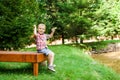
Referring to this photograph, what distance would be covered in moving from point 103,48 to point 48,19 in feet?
14.7

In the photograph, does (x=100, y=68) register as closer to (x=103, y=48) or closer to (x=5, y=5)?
(x=5, y=5)

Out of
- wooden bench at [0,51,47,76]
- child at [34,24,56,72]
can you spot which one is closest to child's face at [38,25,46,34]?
child at [34,24,56,72]

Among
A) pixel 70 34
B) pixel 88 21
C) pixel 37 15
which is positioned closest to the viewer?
pixel 37 15

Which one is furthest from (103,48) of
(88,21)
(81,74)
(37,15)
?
(81,74)

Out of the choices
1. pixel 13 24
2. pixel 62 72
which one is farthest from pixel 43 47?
pixel 13 24

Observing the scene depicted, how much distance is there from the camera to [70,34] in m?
22.0

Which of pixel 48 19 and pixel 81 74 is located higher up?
pixel 48 19

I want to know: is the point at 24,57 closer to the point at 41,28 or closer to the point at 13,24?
the point at 41,28

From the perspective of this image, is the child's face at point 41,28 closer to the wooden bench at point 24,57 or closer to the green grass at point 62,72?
the wooden bench at point 24,57

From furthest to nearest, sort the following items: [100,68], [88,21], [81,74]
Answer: [88,21] → [100,68] → [81,74]

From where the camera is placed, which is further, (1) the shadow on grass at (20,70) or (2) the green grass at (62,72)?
(1) the shadow on grass at (20,70)

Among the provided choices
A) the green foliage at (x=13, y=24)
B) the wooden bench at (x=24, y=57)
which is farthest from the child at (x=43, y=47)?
the green foliage at (x=13, y=24)

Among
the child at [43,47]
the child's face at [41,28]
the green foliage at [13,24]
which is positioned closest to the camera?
the child at [43,47]

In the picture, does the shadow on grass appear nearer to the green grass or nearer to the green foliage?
the green grass
